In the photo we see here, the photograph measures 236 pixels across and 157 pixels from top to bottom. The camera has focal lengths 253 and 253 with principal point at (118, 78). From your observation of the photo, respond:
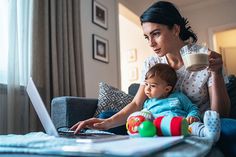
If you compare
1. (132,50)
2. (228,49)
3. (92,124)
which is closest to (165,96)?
(92,124)

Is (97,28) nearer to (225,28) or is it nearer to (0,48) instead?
(0,48)

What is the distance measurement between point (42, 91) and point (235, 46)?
4.36m

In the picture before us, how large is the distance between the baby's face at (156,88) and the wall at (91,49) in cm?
149

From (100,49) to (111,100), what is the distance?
135 centimetres

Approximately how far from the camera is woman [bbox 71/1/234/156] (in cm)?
113

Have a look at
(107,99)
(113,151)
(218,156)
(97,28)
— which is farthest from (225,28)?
(113,151)

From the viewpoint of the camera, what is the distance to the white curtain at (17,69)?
1797 millimetres

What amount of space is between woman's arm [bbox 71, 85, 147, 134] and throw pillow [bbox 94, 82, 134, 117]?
0.39 metres

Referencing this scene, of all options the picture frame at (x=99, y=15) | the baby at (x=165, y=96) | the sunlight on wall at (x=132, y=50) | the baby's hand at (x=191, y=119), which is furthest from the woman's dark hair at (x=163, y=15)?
the sunlight on wall at (x=132, y=50)

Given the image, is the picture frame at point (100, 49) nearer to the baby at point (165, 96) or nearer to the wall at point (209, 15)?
the baby at point (165, 96)

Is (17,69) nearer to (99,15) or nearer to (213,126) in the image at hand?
(99,15)

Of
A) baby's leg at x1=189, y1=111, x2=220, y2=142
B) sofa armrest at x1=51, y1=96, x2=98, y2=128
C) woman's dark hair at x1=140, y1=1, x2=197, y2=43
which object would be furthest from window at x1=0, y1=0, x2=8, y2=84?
baby's leg at x1=189, y1=111, x2=220, y2=142

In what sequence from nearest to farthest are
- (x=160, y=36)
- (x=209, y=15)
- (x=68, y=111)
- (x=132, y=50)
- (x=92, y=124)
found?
(x=92, y=124) → (x=160, y=36) → (x=68, y=111) → (x=209, y=15) → (x=132, y=50)

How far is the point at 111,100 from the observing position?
5.72ft
